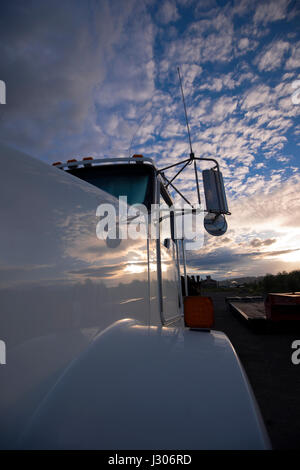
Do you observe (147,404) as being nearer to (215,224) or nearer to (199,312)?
(199,312)

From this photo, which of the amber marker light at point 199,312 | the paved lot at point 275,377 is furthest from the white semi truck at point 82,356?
the paved lot at point 275,377

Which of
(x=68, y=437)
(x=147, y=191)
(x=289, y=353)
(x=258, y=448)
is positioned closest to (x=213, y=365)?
(x=258, y=448)

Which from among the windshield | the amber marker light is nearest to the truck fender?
the amber marker light

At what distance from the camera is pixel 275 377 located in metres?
3.89

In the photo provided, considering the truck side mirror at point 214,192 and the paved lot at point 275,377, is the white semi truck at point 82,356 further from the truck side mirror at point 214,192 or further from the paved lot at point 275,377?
the paved lot at point 275,377

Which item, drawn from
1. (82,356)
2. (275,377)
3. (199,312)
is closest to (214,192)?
(199,312)

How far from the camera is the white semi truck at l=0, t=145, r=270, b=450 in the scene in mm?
901

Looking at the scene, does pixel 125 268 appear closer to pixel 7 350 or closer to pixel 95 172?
pixel 7 350

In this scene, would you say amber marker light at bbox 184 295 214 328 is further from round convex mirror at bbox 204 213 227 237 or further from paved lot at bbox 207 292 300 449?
paved lot at bbox 207 292 300 449

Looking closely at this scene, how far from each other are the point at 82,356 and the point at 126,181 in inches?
81.8

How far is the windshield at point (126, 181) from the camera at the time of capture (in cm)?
281

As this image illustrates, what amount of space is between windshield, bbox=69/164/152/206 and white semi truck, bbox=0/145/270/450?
121cm
